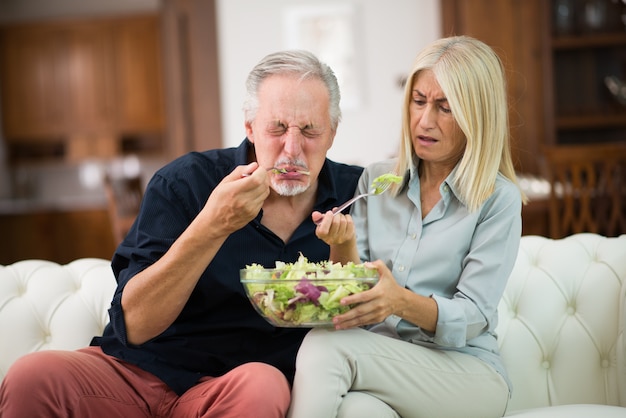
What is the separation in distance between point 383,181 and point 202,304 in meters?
0.51

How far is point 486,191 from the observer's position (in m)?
1.84

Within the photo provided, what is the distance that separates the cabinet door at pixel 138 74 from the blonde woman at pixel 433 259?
656 cm

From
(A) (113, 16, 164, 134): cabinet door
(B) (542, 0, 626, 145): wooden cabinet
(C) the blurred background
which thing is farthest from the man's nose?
(A) (113, 16, 164, 134): cabinet door

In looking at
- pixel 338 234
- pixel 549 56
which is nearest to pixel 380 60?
pixel 549 56

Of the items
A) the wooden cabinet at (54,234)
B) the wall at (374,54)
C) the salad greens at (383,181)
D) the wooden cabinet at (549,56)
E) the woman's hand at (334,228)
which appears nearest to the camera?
the woman's hand at (334,228)

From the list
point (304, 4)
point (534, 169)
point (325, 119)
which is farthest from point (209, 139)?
point (325, 119)

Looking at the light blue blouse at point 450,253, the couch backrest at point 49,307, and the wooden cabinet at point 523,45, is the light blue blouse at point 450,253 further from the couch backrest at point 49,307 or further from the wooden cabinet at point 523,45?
the wooden cabinet at point 523,45

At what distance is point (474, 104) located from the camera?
185 centimetres

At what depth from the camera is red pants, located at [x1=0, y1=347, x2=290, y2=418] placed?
1558mm

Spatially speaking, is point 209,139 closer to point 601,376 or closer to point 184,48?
point 184,48

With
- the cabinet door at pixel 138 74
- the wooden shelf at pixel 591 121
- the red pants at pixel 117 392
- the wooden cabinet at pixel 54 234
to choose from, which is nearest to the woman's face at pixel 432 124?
the red pants at pixel 117 392

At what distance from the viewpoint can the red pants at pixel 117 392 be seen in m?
1.56

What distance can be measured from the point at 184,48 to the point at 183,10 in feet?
0.94

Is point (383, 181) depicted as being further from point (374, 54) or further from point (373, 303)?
point (374, 54)
